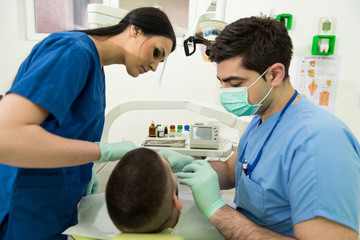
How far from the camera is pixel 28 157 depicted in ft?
2.21

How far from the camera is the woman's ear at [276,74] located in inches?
40.4

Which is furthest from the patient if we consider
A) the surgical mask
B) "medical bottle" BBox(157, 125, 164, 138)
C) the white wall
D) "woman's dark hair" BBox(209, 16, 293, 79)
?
the white wall

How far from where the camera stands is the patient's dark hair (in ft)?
2.42

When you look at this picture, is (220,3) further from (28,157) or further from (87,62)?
(28,157)

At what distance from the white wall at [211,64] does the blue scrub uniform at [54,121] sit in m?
1.45

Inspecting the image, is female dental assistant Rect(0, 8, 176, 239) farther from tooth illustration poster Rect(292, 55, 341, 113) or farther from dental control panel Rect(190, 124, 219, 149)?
tooth illustration poster Rect(292, 55, 341, 113)

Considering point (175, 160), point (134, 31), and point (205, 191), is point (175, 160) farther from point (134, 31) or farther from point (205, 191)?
point (134, 31)

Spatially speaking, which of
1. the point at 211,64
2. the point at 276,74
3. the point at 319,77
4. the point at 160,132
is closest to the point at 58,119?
the point at 276,74

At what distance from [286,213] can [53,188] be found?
91 centimetres

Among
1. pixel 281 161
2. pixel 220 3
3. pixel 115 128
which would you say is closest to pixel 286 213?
pixel 281 161

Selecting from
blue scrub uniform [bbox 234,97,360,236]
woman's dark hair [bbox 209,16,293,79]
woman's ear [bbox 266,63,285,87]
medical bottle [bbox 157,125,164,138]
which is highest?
woman's dark hair [bbox 209,16,293,79]

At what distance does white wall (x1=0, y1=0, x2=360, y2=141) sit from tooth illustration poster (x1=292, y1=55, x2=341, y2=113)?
0.19ft

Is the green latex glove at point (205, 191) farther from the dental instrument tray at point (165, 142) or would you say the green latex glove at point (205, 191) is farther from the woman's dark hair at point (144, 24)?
the dental instrument tray at point (165, 142)

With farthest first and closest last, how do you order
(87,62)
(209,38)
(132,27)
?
(209,38), (132,27), (87,62)
